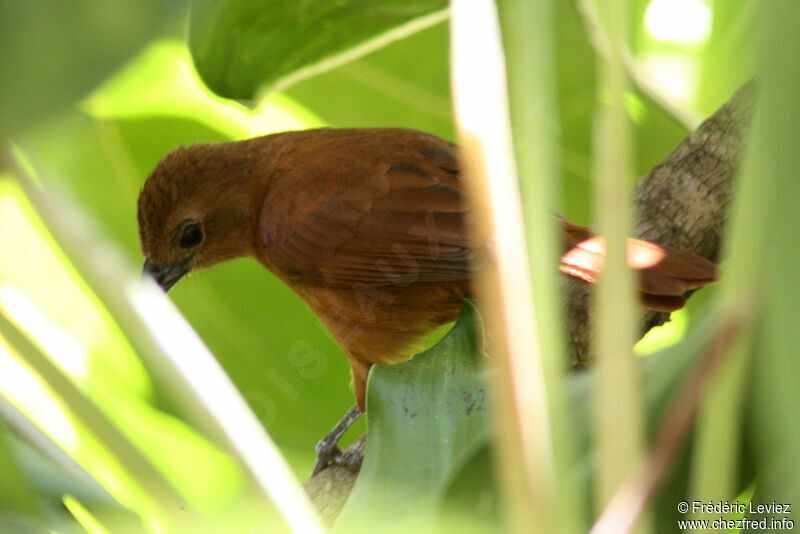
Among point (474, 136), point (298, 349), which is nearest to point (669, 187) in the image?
point (298, 349)

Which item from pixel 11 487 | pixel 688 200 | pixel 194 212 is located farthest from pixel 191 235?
pixel 11 487

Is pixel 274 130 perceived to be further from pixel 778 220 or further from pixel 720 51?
pixel 778 220

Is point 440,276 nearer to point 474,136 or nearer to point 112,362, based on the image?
point 112,362

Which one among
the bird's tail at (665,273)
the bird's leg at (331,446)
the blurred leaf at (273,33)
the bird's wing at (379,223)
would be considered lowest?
the bird's leg at (331,446)

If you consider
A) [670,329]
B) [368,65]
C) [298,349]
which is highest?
[368,65]

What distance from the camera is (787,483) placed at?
1.56 ft

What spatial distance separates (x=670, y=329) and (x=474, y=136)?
2022 mm

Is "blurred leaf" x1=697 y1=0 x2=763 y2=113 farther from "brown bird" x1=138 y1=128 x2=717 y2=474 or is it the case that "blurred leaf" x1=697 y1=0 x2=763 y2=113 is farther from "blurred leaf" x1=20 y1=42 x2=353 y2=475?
"blurred leaf" x1=20 y1=42 x2=353 y2=475

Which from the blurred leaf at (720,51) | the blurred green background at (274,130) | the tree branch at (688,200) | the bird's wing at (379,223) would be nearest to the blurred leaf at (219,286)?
the blurred green background at (274,130)

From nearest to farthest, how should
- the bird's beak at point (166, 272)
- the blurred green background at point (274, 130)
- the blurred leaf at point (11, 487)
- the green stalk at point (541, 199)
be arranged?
the green stalk at point (541, 199) < the blurred leaf at point (11, 487) < the blurred green background at point (274, 130) < the bird's beak at point (166, 272)

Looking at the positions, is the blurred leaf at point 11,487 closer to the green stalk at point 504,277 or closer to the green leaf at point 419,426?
the green leaf at point 419,426

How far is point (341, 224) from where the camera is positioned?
218 centimetres

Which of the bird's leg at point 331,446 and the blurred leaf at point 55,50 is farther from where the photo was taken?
the bird's leg at point 331,446

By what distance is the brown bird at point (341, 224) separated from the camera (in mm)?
2072
